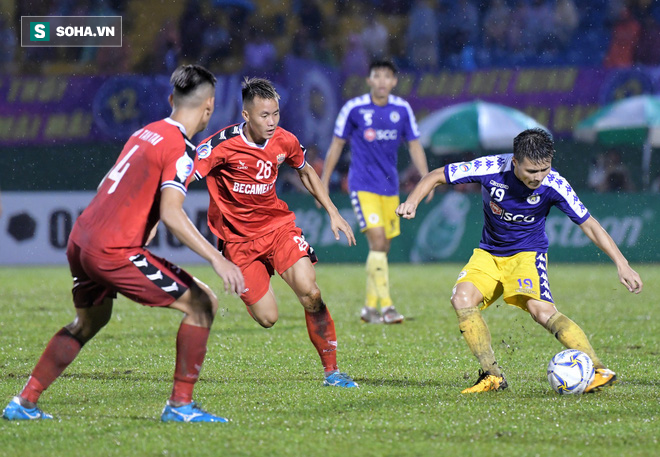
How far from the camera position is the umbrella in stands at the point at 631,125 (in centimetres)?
1720

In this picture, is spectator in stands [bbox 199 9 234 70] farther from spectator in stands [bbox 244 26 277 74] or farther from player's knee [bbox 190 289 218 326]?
player's knee [bbox 190 289 218 326]

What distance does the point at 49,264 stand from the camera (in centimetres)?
1703

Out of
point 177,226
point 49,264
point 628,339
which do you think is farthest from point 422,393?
point 49,264

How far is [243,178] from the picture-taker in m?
6.39

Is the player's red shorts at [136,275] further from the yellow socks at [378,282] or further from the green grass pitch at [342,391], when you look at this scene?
the yellow socks at [378,282]

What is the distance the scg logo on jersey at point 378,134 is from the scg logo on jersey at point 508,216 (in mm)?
4192

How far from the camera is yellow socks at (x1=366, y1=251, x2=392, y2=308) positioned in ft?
31.8

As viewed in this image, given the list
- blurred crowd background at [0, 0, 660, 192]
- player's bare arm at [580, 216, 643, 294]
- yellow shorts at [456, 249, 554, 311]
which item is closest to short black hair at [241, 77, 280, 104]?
yellow shorts at [456, 249, 554, 311]

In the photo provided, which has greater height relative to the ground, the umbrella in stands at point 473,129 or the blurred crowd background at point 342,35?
the blurred crowd background at point 342,35

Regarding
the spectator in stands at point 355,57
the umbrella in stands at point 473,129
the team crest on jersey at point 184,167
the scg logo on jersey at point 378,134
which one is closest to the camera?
the team crest on jersey at point 184,167

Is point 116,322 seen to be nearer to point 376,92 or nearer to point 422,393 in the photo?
point 376,92

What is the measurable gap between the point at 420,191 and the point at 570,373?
147cm

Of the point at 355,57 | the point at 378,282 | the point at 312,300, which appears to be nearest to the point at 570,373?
the point at 312,300

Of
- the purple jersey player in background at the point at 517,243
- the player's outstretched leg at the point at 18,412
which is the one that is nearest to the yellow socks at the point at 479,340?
the purple jersey player in background at the point at 517,243
